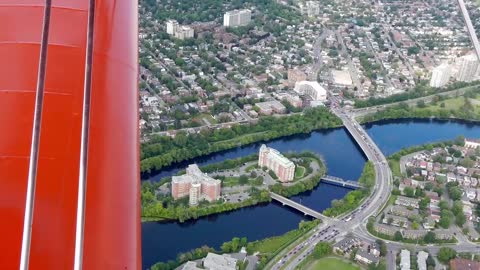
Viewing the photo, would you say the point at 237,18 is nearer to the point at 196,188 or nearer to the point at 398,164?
the point at 398,164

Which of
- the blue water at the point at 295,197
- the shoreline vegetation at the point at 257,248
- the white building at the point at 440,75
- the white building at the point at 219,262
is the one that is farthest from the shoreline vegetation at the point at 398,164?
the white building at the point at 440,75

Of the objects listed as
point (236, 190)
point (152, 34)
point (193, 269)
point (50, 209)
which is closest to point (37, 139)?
point (50, 209)

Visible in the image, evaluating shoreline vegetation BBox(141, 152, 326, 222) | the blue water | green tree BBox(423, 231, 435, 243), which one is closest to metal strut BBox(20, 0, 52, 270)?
the blue water

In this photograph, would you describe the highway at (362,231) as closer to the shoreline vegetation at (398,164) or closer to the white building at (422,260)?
the shoreline vegetation at (398,164)

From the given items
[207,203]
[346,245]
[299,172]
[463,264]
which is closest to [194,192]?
[207,203]

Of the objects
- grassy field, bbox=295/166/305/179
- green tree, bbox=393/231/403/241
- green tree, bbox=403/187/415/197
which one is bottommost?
green tree, bbox=393/231/403/241

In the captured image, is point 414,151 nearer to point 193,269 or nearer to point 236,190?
point 236,190

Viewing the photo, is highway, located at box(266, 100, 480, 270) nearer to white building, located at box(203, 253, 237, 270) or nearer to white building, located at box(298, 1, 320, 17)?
white building, located at box(203, 253, 237, 270)

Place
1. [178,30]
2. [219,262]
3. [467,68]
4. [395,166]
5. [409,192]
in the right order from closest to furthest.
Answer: [219,262] < [409,192] < [395,166] < [467,68] < [178,30]
